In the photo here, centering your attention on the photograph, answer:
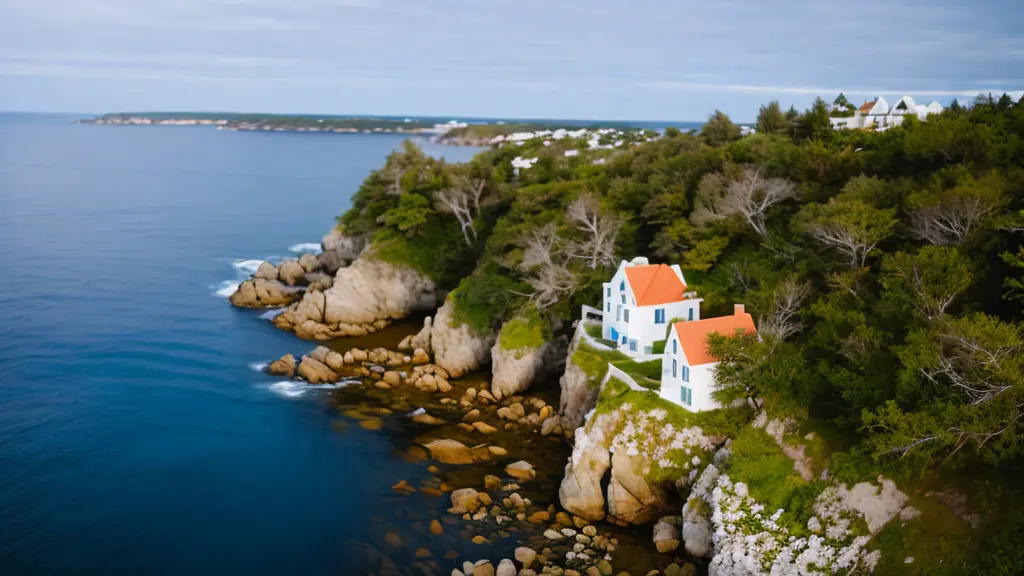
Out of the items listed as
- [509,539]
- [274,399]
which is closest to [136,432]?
[274,399]

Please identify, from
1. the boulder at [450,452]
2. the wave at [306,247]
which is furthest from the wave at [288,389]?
the wave at [306,247]

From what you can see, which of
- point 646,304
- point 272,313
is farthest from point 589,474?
point 272,313

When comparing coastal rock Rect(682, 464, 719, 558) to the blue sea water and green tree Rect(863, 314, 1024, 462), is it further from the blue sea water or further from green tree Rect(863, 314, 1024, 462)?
the blue sea water

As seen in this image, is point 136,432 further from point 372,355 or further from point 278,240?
point 278,240

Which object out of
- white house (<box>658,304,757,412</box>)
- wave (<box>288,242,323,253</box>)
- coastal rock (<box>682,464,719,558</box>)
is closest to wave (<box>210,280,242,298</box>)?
wave (<box>288,242,323,253</box>)

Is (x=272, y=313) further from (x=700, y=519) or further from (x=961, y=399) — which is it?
(x=961, y=399)

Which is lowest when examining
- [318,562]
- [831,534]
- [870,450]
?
[318,562]

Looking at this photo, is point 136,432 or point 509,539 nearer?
point 509,539
